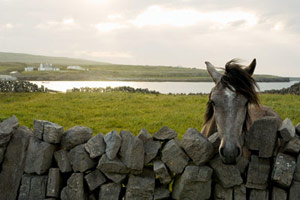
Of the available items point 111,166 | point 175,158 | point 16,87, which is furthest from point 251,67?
point 16,87

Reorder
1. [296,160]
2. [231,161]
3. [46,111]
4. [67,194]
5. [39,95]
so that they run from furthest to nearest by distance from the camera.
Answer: [39,95], [46,111], [67,194], [296,160], [231,161]

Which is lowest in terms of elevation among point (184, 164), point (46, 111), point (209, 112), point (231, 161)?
point (46, 111)

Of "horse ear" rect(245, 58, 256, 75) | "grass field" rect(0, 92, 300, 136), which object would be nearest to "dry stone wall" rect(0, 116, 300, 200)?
"horse ear" rect(245, 58, 256, 75)

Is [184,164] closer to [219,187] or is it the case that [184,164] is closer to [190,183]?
[190,183]

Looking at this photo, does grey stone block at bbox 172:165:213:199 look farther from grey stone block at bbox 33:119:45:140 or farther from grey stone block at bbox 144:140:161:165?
grey stone block at bbox 33:119:45:140

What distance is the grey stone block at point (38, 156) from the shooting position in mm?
4551

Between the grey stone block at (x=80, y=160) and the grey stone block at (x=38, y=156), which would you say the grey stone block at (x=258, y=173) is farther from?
the grey stone block at (x=38, y=156)

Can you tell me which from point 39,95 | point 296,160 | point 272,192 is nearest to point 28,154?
point 272,192

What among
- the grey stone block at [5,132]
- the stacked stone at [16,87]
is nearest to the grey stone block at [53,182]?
the grey stone block at [5,132]

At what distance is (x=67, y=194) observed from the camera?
4.50m

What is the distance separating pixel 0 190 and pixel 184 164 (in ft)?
10.4

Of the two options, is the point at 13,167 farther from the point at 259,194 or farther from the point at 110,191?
the point at 259,194

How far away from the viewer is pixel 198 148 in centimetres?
411

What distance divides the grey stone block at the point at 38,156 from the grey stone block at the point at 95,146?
671 mm
